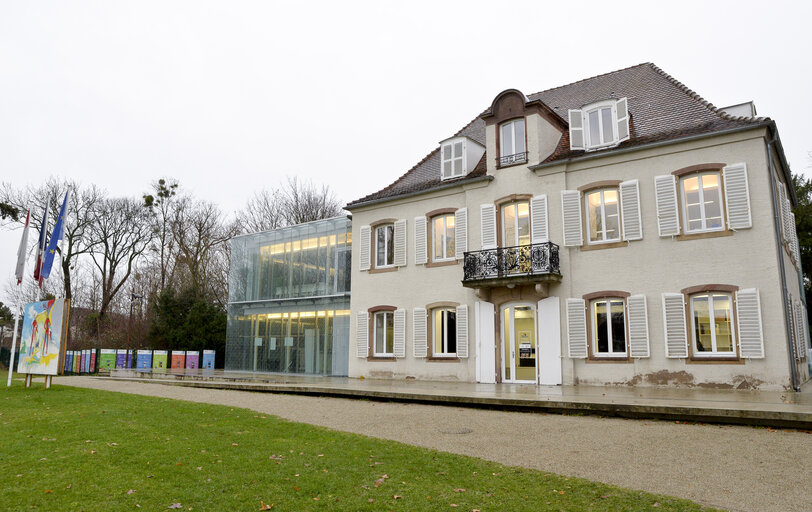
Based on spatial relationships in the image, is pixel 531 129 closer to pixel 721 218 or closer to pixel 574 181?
pixel 574 181

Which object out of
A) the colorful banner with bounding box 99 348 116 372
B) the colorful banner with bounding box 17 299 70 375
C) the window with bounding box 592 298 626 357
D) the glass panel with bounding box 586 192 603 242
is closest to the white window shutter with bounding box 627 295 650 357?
the window with bounding box 592 298 626 357

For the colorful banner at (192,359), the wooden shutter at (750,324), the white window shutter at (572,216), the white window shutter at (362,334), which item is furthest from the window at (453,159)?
the colorful banner at (192,359)

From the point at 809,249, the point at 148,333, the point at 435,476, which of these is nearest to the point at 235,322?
the point at 148,333

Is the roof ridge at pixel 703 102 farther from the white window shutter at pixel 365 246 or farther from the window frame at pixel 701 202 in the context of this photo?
the white window shutter at pixel 365 246

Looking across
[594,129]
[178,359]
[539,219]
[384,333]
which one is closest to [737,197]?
[594,129]

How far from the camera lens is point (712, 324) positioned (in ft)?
47.0

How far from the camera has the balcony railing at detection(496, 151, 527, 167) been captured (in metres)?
18.0

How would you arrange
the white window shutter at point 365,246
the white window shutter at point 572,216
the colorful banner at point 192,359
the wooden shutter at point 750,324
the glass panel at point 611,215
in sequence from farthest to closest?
the colorful banner at point 192,359
the white window shutter at point 365,246
the white window shutter at point 572,216
the glass panel at point 611,215
the wooden shutter at point 750,324

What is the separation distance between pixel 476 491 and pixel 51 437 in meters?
6.04

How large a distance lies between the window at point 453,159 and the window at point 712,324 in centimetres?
850

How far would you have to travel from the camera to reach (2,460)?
6539 millimetres

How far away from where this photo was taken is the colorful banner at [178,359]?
1147 inches

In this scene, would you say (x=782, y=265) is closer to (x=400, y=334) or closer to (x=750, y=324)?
(x=750, y=324)

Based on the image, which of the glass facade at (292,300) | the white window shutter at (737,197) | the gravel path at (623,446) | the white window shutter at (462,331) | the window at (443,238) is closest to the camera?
the gravel path at (623,446)
